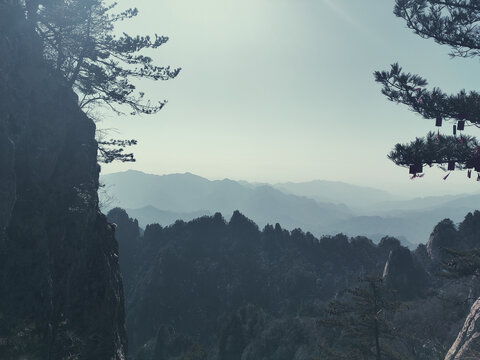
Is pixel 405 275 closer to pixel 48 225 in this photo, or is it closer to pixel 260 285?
pixel 260 285

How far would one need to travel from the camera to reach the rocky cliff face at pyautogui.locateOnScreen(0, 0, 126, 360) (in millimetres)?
17859

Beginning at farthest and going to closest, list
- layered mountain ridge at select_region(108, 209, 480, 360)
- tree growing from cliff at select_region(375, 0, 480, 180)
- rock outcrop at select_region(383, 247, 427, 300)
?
rock outcrop at select_region(383, 247, 427, 300), layered mountain ridge at select_region(108, 209, 480, 360), tree growing from cliff at select_region(375, 0, 480, 180)

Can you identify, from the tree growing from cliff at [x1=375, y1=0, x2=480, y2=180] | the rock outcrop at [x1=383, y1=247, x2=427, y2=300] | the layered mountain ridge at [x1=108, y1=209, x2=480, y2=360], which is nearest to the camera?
the tree growing from cliff at [x1=375, y1=0, x2=480, y2=180]

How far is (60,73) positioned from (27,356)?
20511mm

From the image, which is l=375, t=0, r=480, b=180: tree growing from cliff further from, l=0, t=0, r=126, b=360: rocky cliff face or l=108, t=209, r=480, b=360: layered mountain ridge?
l=108, t=209, r=480, b=360: layered mountain ridge

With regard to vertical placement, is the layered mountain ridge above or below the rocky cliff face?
below

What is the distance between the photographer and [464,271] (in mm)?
14102

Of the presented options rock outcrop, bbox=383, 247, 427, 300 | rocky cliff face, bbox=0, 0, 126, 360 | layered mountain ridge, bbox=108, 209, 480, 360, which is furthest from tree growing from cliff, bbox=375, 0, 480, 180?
rock outcrop, bbox=383, 247, 427, 300

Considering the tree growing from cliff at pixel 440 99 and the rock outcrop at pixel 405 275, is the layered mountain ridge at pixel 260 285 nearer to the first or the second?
the rock outcrop at pixel 405 275

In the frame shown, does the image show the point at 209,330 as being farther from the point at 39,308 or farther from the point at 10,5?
the point at 10,5

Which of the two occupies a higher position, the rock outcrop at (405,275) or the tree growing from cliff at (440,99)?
the tree growing from cliff at (440,99)

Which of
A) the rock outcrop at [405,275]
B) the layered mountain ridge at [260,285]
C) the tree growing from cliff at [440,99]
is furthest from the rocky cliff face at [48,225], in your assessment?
A: the rock outcrop at [405,275]

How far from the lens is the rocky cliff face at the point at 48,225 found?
58.6 feet

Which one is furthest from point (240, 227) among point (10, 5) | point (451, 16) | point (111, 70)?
point (451, 16)
